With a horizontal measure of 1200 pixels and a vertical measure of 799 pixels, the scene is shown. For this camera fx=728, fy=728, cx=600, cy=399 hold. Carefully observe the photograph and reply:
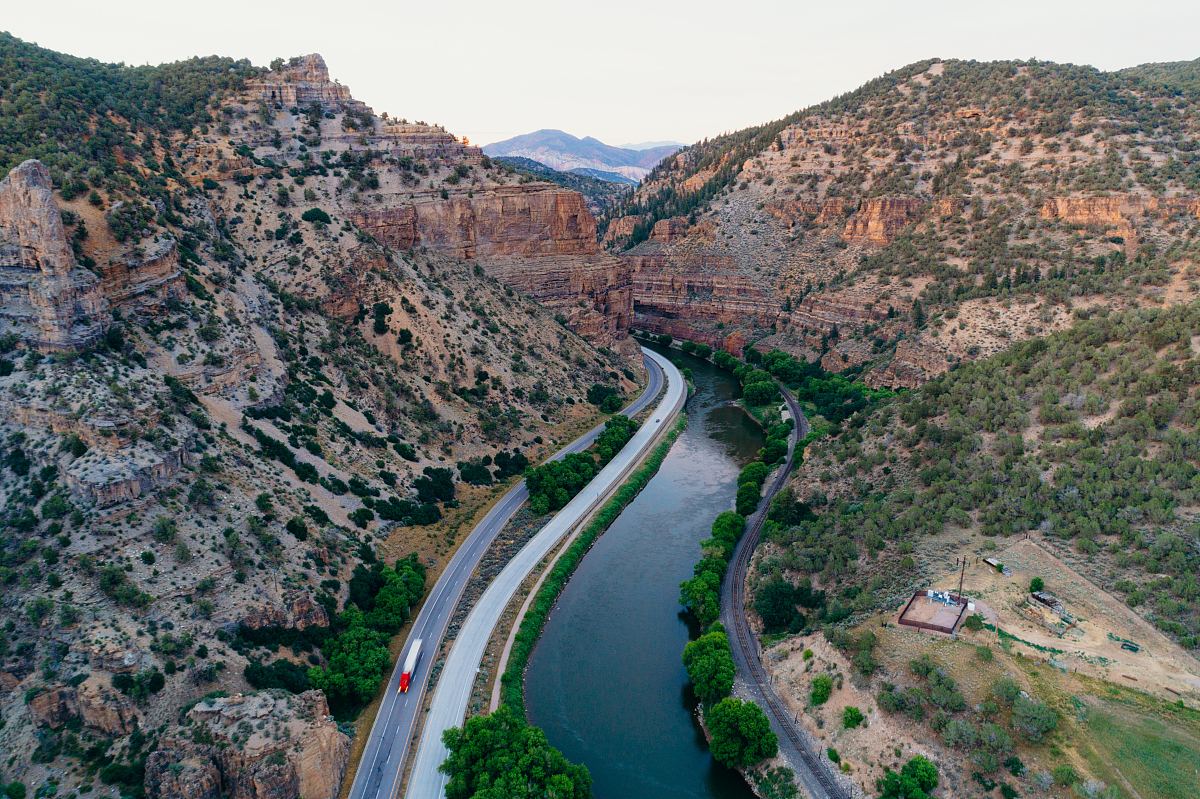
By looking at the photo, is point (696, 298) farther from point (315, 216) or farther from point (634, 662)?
point (634, 662)

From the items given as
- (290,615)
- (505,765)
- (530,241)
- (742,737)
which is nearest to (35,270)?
(290,615)

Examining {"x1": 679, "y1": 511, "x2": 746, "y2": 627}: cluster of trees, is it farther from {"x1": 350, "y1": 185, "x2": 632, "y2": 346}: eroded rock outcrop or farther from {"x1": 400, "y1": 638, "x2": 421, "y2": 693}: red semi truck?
{"x1": 350, "y1": 185, "x2": 632, "y2": 346}: eroded rock outcrop

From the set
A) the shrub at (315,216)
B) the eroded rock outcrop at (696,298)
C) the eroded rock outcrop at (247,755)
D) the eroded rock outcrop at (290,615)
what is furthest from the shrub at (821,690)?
the eroded rock outcrop at (696,298)

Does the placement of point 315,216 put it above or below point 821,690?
above

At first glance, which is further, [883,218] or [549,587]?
[883,218]

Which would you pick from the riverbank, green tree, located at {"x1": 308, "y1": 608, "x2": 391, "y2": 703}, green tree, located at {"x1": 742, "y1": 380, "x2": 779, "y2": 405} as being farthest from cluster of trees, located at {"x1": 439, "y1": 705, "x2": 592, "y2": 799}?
green tree, located at {"x1": 742, "y1": 380, "x2": 779, "y2": 405}

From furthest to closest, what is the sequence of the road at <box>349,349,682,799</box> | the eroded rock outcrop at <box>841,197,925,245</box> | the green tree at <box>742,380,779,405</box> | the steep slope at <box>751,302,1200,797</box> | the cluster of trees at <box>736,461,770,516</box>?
the eroded rock outcrop at <box>841,197,925,245</box>, the green tree at <box>742,380,779,405</box>, the cluster of trees at <box>736,461,770,516</box>, the road at <box>349,349,682,799</box>, the steep slope at <box>751,302,1200,797</box>

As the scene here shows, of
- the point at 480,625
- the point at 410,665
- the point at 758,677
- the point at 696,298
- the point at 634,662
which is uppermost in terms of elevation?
the point at 696,298

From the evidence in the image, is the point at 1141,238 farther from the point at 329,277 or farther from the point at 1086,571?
the point at 329,277
